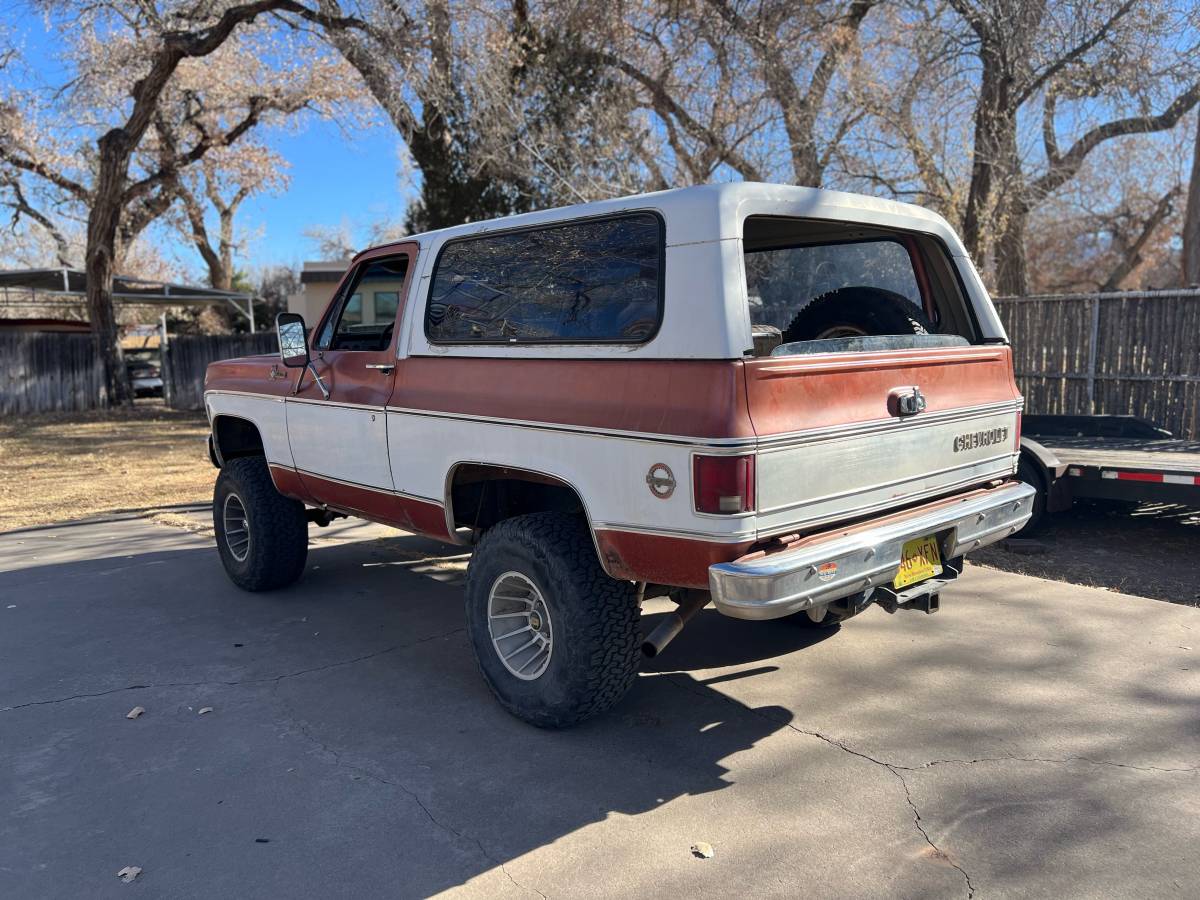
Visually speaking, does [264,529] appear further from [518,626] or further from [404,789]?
[404,789]

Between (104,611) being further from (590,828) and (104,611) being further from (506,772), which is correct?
(590,828)

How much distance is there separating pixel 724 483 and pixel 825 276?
2.17m

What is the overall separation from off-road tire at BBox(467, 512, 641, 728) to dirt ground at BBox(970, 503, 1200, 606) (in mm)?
3906

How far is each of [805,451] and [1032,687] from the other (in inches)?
79.4

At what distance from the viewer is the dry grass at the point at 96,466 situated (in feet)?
32.3

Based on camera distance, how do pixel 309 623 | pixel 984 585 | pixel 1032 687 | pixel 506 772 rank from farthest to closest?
pixel 984 585 < pixel 309 623 < pixel 1032 687 < pixel 506 772

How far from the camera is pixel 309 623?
5625 mm

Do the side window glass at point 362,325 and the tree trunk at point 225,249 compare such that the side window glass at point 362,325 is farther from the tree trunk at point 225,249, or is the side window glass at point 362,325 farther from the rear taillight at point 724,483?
the tree trunk at point 225,249

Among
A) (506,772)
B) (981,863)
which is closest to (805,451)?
(981,863)

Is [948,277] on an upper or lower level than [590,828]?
upper

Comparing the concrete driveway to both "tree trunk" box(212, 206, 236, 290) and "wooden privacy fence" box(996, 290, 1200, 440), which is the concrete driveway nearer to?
"wooden privacy fence" box(996, 290, 1200, 440)

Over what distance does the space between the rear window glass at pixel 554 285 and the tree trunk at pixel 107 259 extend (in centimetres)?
1735

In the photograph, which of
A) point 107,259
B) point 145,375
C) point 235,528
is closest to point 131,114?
point 107,259

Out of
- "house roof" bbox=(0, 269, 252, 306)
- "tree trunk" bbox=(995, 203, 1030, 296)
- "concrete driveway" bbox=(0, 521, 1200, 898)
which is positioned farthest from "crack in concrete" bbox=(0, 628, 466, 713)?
"house roof" bbox=(0, 269, 252, 306)
